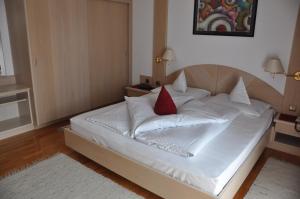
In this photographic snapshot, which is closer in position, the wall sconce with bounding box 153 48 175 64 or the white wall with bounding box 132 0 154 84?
the wall sconce with bounding box 153 48 175 64

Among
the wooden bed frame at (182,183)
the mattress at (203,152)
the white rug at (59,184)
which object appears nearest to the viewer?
the mattress at (203,152)

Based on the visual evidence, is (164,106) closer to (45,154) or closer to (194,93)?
(194,93)

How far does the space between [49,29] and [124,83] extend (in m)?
1.82

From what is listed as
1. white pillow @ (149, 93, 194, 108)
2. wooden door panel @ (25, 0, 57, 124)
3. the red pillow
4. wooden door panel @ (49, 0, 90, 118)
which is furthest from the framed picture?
wooden door panel @ (25, 0, 57, 124)

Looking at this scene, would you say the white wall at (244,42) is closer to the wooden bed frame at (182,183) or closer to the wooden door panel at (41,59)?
the wooden bed frame at (182,183)

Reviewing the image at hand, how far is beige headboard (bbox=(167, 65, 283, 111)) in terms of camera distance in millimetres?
3197

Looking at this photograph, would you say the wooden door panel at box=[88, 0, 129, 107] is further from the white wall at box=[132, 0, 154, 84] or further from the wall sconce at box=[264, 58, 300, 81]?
the wall sconce at box=[264, 58, 300, 81]

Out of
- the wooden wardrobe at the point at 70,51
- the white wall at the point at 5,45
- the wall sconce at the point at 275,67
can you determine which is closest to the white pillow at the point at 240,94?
the wall sconce at the point at 275,67

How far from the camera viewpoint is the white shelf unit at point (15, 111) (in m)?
3.27

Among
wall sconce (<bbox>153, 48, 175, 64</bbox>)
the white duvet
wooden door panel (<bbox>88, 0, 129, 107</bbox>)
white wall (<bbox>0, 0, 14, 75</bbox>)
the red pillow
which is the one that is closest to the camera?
the white duvet

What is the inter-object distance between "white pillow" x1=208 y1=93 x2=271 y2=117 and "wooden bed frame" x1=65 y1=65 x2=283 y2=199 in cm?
21

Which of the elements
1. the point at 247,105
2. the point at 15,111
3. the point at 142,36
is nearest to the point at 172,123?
the point at 247,105

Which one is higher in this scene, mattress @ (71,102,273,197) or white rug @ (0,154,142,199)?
mattress @ (71,102,273,197)

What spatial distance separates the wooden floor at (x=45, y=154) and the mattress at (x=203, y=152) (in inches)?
13.7
